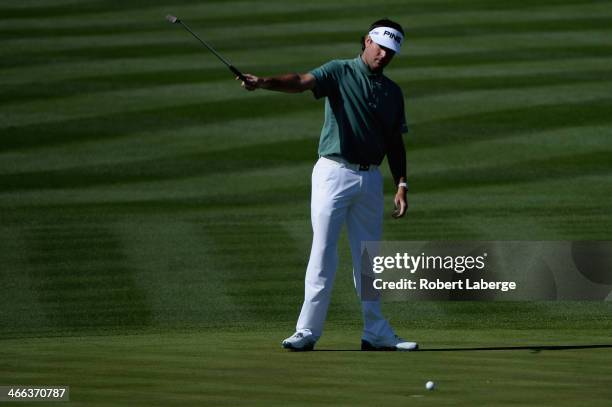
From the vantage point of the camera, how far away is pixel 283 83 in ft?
26.6

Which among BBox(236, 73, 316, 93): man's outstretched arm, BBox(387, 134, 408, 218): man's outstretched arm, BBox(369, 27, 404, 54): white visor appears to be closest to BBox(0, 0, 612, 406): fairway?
BBox(387, 134, 408, 218): man's outstretched arm

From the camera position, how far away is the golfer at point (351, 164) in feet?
27.7

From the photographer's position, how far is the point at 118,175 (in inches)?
793

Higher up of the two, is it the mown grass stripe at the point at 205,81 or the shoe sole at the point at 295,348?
the mown grass stripe at the point at 205,81

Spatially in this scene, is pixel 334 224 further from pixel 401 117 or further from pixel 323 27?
pixel 323 27

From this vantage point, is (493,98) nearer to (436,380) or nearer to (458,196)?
(458,196)

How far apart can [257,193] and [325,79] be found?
1039 centimetres

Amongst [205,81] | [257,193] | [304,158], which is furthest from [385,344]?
[205,81]

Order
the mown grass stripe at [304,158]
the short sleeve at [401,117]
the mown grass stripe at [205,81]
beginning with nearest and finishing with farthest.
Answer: the short sleeve at [401,117]
the mown grass stripe at [304,158]
the mown grass stripe at [205,81]

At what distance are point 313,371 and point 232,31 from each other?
24.8 m

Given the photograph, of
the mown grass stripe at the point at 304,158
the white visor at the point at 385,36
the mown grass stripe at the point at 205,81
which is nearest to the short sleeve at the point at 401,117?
the white visor at the point at 385,36

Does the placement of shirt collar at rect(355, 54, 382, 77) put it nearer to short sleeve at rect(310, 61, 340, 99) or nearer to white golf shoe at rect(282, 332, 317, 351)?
short sleeve at rect(310, 61, 340, 99)

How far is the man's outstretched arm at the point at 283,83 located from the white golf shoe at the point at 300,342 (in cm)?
142

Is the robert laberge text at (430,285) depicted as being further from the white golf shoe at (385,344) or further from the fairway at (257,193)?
the white golf shoe at (385,344)
